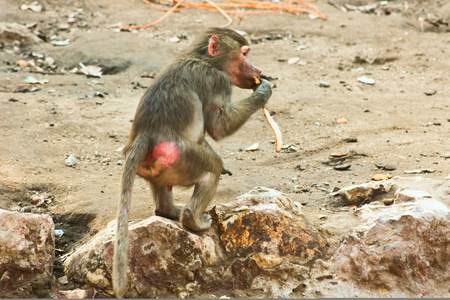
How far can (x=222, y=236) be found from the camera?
3975mm

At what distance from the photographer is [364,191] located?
468 cm

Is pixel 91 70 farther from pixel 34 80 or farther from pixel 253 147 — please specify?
pixel 253 147

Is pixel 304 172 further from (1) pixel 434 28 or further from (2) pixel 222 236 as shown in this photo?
(1) pixel 434 28

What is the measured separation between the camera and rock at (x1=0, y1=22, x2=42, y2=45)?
9711 mm

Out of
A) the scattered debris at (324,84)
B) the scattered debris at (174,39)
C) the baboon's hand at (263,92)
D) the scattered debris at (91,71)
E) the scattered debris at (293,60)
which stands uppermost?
the baboon's hand at (263,92)

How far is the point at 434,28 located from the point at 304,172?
6849mm

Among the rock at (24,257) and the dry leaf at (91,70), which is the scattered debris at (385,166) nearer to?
the rock at (24,257)

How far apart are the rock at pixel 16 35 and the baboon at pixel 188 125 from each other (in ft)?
20.6

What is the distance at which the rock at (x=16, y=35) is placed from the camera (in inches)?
382

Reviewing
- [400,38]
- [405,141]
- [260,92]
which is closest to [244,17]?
[400,38]

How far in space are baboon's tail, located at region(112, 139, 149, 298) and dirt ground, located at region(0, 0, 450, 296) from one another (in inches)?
33.8

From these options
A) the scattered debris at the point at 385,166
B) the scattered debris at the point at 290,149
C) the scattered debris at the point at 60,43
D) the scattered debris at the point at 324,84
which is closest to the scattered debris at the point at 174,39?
the scattered debris at the point at 60,43

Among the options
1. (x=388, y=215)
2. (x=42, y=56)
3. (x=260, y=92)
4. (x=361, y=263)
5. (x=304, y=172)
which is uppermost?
(x=260, y=92)

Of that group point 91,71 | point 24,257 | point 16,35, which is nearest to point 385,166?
point 24,257
